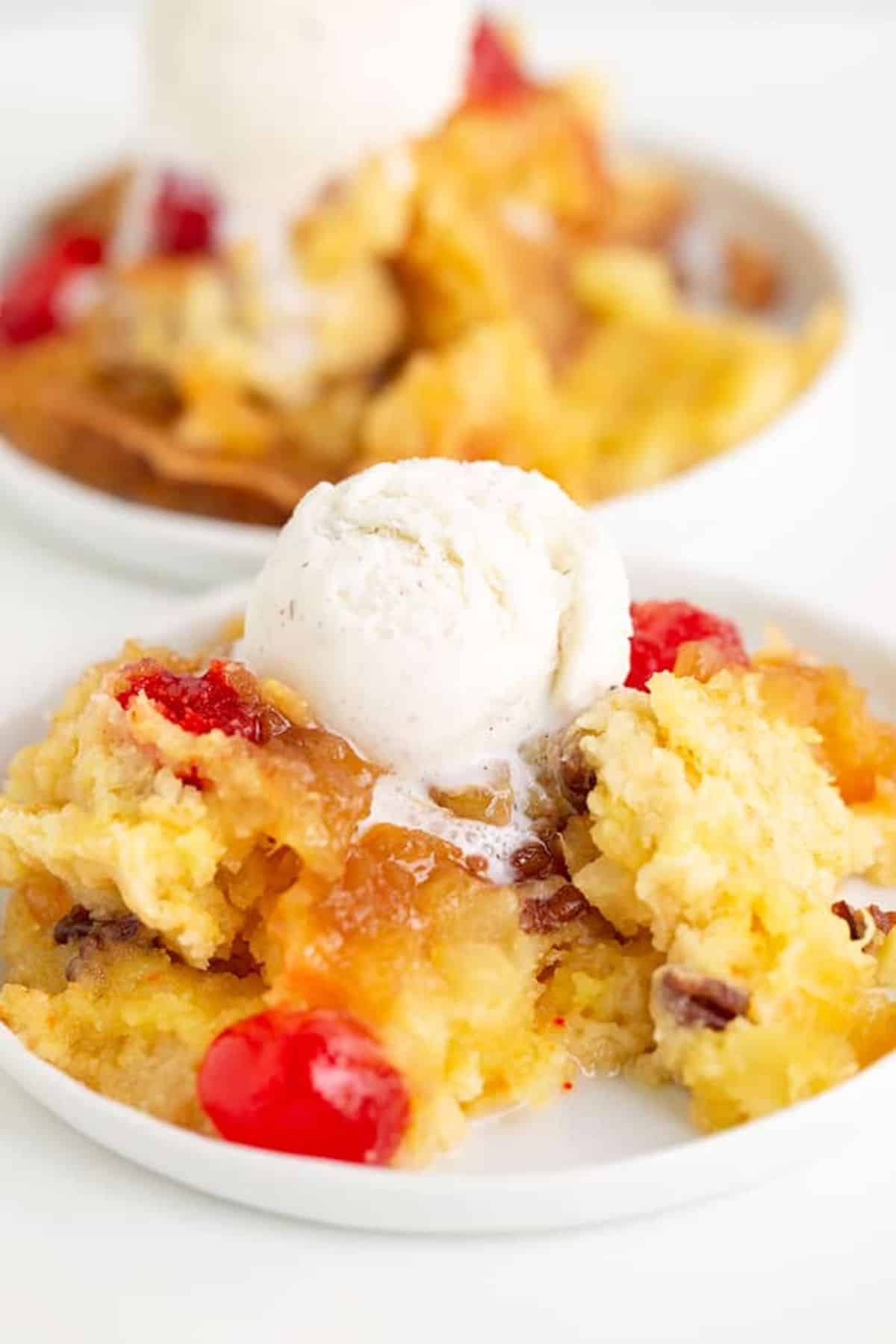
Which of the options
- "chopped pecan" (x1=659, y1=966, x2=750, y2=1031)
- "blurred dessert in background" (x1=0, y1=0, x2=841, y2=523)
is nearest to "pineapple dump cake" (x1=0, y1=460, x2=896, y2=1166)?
"chopped pecan" (x1=659, y1=966, x2=750, y2=1031)

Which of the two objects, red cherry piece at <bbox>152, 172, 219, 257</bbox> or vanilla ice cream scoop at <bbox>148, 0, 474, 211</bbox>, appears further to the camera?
red cherry piece at <bbox>152, 172, 219, 257</bbox>

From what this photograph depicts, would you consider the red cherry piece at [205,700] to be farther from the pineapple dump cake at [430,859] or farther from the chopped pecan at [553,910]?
the chopped pecan at [553,910]

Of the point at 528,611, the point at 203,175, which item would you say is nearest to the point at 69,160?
the point at 203,175

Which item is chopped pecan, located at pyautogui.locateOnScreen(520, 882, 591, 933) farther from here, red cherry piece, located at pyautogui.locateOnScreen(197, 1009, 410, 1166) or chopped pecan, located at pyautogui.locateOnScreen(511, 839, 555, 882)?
red cherry piece, located at pyautogui.locateOnScreen(197, 1009, 410, 1166)

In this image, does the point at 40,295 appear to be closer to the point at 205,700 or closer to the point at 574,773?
the point at 205,700

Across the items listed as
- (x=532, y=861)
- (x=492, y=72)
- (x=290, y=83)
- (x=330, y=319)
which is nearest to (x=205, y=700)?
(x=532, y=861)

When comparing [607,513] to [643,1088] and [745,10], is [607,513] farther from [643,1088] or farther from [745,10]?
[745,10]

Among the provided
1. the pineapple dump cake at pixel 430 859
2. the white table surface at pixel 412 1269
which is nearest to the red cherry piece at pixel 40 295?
the pineapple dump cake at pixel 430 859

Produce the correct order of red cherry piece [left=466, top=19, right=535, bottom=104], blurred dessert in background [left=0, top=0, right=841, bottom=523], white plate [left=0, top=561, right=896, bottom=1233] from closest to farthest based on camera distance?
white plate [left=0, top=561, right=896, bottom=1233] < blurred dessert in background [left=0, top=0, right=841, bottom=523] < red cherry piece [left=466, top=19, right=535, bottom=104]
